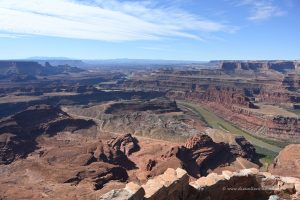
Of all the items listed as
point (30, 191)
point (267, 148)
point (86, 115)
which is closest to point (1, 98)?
point (86, 115)

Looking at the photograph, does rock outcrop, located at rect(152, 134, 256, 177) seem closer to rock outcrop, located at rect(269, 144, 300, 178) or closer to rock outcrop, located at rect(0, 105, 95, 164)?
rock outcrop, located at rect(269, 144, 300, 178)

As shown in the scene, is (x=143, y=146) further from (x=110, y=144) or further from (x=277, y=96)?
(x=277, y=96)

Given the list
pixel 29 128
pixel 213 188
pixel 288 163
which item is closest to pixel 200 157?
pixel 288 163

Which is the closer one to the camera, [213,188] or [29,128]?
[213,188]

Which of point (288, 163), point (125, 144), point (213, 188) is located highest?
point (213, 188)

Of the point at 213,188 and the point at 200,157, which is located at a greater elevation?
the point at 213,188

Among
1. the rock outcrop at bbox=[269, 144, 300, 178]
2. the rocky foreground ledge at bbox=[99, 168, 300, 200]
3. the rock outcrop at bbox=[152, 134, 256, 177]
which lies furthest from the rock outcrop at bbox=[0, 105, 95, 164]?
the rocky foreground ledge at bbox=[99, 168, 300, 200]

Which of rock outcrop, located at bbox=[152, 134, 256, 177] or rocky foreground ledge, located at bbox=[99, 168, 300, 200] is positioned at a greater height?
rocky foreground ledge, located at bbox=[99, 168, 300, 200]

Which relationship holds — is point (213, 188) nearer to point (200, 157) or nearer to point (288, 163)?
point (288, 163)

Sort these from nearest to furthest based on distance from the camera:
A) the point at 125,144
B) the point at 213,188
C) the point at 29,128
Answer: the point at 213,188
the point at 125,144
the point at 29,128

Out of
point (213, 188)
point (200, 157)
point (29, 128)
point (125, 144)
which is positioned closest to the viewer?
point (213, 188)
